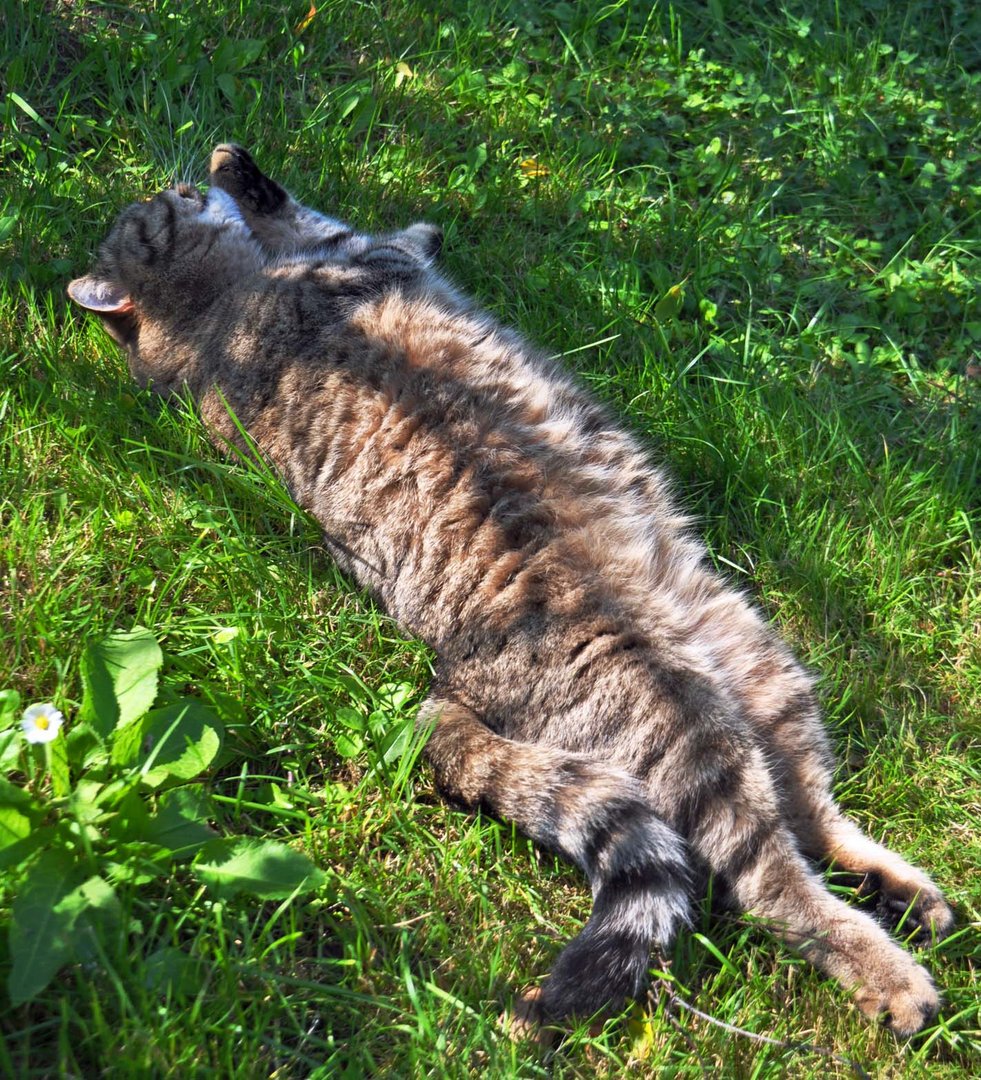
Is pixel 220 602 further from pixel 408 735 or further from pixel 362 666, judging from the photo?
pixel 408 735

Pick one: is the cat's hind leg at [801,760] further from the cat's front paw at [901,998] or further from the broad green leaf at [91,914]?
the broad green leaf at [91,914]

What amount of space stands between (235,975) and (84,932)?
12.8 inches

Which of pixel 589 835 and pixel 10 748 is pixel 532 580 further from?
pixel 10 748

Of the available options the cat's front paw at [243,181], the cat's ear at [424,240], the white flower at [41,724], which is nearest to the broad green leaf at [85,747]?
the white flower at [41,724]

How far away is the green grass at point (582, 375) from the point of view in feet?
7.64

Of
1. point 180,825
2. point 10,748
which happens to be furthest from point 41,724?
point 180,825

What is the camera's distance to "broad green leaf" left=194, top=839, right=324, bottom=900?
7.45 feet

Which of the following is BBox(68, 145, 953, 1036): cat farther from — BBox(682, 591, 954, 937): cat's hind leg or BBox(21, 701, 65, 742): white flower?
BBox(21, 701, 65, 742): white flower

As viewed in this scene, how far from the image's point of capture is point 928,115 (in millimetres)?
4078

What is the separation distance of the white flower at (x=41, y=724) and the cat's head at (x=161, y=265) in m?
1.72

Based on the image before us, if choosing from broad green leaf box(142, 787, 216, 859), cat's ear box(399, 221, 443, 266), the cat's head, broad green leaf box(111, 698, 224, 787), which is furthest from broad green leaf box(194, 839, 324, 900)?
cat's ear box(399, 221, 443, 266)

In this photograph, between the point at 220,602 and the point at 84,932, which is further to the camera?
the point at 220,602

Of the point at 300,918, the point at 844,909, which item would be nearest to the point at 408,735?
the point at 300,918

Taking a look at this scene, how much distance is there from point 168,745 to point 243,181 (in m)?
2.17
